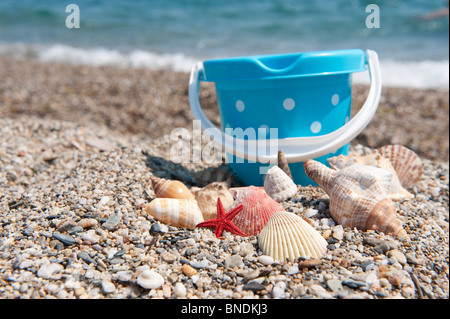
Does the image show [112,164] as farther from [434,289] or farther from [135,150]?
[434,289]

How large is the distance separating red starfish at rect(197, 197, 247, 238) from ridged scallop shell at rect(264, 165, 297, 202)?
0.39 m

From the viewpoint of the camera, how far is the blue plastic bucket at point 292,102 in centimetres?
225

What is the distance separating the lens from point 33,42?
36.4ft

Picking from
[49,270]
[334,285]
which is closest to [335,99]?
[334,285]

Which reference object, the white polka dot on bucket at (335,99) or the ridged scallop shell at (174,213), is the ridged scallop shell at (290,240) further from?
the white polka dot on bucket at (335,99)

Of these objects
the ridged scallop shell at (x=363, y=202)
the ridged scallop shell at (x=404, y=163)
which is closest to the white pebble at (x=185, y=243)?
the ridged scallop shell at (x=363, y=202)

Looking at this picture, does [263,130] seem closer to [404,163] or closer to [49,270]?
[404,163]

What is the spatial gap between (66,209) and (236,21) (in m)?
10.7

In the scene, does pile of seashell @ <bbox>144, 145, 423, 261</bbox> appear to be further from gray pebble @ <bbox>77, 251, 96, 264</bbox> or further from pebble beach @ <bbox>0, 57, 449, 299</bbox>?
gray pebble @ <bbox>77, 251, 96, 264</bbox>

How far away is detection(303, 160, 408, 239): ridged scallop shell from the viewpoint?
194cm

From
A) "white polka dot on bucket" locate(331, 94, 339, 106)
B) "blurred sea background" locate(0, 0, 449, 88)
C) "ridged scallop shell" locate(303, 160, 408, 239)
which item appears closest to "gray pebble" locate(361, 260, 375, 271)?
"ridged scallop shell" locate(303, 160, 408, 239)

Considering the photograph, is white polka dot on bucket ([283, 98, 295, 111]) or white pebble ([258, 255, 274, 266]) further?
white polka dot on bucket ([283, 98, 295, 111])

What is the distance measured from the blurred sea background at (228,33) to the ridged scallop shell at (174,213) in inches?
223
